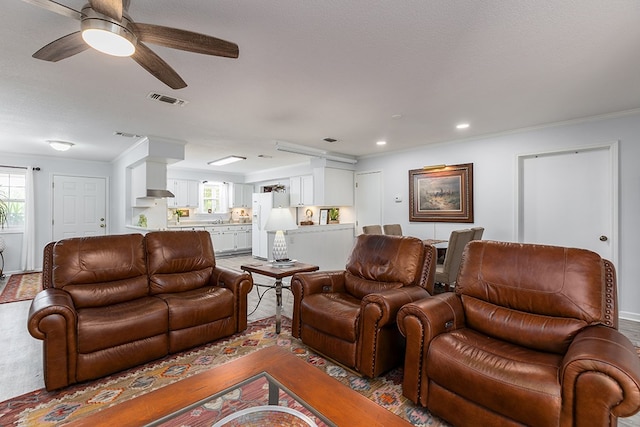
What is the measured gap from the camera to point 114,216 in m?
6.82

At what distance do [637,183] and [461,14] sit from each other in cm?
332

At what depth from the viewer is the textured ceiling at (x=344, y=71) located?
1.75m

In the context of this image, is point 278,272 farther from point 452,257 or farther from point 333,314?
point 452,257

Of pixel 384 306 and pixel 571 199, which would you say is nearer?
pixel 384 306

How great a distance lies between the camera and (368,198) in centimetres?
616

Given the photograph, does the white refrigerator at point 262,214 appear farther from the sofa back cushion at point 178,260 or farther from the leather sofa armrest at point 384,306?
the leather sofa armrest at point 384,306

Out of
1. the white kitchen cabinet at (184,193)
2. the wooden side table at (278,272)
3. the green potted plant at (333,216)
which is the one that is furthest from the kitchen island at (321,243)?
the white kitchen cabinet at (184,193)

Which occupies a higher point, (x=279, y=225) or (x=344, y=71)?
(x=344, y=71)

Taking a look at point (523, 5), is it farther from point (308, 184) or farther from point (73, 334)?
point (308, 184)

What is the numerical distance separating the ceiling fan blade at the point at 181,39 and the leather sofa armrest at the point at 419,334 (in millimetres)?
1867

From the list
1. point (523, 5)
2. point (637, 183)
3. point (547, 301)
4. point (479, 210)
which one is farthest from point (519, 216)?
point (523, 5)

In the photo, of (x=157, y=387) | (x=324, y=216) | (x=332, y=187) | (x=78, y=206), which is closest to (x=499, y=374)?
(x=157, y=387)

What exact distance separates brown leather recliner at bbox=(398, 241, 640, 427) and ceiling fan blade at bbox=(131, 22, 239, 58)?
1888mm

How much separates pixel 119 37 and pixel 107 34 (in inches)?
1.9
